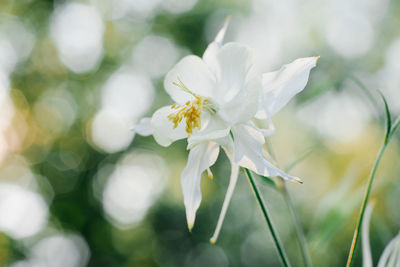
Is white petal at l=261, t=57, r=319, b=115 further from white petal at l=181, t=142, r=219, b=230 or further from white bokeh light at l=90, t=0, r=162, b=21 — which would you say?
white bokeh light at l=90, t=0, r=162, b=21

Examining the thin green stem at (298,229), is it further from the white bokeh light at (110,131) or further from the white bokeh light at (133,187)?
the white bokeh light at (110,131)

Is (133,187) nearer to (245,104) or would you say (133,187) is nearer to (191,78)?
(191,78)

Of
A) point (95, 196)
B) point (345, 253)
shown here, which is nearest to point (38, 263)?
point (95, 196)

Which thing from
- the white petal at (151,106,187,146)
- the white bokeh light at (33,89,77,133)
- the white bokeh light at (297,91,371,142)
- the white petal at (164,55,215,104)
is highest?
the white petal at (164,55,215,104)

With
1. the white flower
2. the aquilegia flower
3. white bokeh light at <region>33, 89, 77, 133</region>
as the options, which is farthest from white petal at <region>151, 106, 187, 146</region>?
white bokeh light at <region>33, 89, 77, 133</region>

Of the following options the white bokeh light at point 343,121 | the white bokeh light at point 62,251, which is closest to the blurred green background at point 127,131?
the white bokeh light at point 62,251

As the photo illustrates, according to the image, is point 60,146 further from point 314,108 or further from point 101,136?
point 314,108
